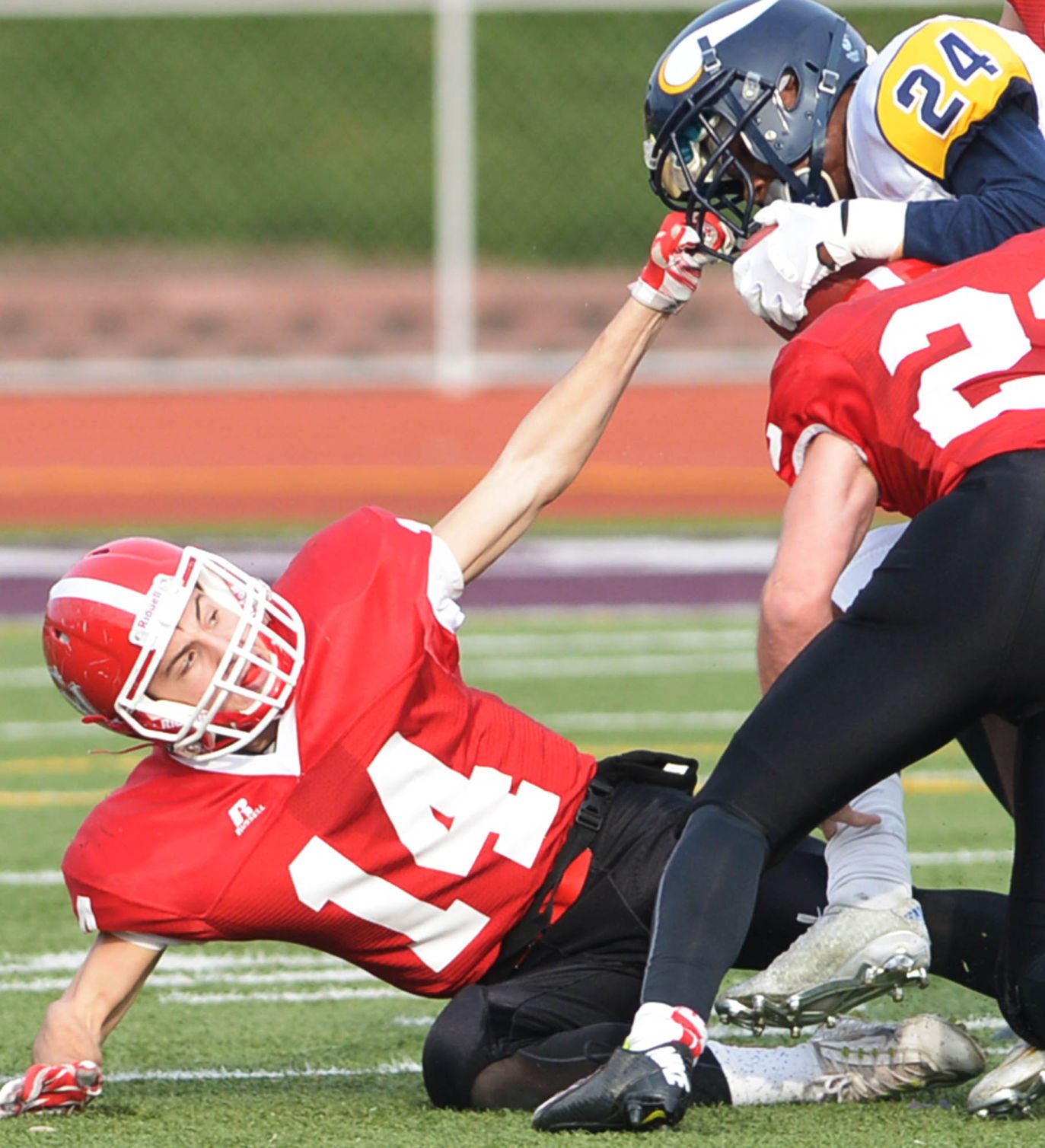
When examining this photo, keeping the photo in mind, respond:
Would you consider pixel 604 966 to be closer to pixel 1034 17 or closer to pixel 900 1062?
pixel 900 1062

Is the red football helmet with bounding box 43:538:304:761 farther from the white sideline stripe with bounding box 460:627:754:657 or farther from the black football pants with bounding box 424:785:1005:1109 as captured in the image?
the white sideline stripe with bounding box 460:627:754:657

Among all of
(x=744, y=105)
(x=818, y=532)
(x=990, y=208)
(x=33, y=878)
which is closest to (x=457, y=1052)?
(x=818, y=532)

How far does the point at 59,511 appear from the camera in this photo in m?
10.8

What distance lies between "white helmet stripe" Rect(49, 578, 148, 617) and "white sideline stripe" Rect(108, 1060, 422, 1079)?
832 millimetres

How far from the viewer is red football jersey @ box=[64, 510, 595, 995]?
3000mm

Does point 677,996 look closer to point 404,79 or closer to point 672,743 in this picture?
point 672,743

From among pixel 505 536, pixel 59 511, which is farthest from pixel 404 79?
pixel 505 536

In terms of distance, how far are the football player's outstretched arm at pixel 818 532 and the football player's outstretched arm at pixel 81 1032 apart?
991mm

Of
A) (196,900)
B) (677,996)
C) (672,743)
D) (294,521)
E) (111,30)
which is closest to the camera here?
(677,996)

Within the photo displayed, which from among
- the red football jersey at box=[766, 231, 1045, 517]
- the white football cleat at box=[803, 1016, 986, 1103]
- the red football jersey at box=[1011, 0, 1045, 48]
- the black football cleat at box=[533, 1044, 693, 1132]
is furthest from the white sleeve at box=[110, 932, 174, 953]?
the red football jersey at box=[1011, 0, 1045, 48]

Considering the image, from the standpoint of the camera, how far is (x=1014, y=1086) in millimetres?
2969

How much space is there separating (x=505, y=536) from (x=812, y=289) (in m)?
0.60

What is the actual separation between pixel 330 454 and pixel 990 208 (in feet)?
28.6

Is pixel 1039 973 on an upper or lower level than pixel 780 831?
lower
